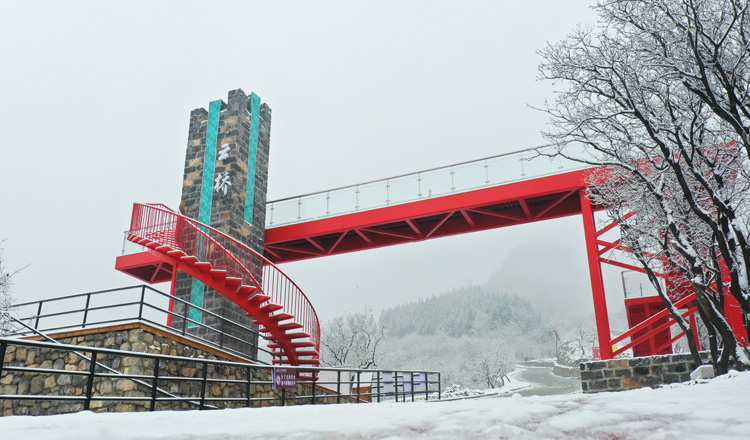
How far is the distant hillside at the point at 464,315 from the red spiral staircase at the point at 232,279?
65.9 metres

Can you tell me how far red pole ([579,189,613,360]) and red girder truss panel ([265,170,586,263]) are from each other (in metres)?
0.87

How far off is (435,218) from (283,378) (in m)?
10.1

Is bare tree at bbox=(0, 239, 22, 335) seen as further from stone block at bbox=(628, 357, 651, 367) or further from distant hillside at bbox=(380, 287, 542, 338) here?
distant hillside at bbox=(380, 287, 542, 338)

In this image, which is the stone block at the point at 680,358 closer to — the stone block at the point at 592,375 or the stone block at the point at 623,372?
the stone block at the point at 623,372

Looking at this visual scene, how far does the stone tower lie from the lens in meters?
15.1

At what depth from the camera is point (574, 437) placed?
2533 millimetres

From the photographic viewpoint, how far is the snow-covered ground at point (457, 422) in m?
2.53

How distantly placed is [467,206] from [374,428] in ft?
42.2

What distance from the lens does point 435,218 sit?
55.0 ft

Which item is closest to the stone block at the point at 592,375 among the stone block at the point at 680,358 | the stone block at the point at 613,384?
the stone block at the point at 613,384

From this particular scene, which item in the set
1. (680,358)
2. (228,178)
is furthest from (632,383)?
(228,178)

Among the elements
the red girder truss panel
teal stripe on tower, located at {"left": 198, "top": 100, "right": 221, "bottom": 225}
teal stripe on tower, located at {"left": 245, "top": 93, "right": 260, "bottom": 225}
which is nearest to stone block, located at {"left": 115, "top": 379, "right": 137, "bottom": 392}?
teal stripe on tower, located at {"left": 198, "top": 100, "right": 221, "bottom": 225}

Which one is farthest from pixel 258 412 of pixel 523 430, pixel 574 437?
pixel 574 437

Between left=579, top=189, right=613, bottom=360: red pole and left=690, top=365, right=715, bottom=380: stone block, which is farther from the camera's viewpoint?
left=579, top=189, right=613, bottom=360: red pole
